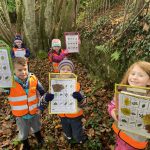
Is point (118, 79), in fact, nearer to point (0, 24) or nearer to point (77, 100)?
point (77, 100)

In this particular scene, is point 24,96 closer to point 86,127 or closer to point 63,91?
point 63,91

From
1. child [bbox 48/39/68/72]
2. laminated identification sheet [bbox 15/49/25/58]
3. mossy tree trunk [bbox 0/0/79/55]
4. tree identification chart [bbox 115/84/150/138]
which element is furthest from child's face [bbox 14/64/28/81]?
mossy tree trunk [bbox 0/0/79/55]

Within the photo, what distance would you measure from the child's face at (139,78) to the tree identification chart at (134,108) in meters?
0.23

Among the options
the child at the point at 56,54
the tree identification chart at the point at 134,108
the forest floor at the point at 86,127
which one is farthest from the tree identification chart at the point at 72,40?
the tree identification chart at the point at 134,108

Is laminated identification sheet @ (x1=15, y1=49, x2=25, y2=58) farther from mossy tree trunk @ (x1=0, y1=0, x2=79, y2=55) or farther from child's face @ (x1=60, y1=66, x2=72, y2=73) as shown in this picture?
child's face @ (x1=60, y1=66, x2=72, y2=73)

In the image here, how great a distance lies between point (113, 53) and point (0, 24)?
235 inches

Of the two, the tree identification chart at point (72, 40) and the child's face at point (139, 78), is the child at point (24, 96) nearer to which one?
the child's face at point (139, 78)

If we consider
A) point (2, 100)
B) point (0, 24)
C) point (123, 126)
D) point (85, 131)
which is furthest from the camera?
point (0, 24)

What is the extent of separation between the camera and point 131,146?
345 cm

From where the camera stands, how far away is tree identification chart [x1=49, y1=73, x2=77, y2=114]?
370cm

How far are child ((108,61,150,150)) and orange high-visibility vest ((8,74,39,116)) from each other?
143 cm

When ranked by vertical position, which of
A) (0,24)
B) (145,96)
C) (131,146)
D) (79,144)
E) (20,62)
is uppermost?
(0,24)

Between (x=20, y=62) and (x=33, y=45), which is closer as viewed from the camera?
(x=20, y=62)

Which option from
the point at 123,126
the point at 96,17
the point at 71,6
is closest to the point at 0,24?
the point at 71,6
